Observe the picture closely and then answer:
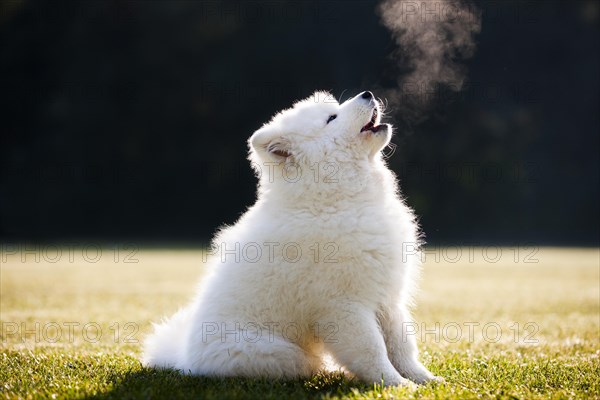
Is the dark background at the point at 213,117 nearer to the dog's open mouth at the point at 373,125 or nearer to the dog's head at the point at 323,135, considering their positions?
the dog's open mouth at the point at 373,125

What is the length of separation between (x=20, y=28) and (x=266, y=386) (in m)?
28.0

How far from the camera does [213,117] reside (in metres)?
26.8

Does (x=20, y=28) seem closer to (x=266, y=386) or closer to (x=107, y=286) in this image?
(x=107, y=286)

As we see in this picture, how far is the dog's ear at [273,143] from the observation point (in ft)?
13.6

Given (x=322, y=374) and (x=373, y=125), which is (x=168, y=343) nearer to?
(x=322, y=374)

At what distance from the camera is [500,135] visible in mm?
25797

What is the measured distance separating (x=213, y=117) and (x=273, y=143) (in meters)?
23.1

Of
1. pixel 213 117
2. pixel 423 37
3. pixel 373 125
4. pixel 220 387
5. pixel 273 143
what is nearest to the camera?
pixel 220 387

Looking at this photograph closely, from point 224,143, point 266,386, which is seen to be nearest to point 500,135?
point 224,143

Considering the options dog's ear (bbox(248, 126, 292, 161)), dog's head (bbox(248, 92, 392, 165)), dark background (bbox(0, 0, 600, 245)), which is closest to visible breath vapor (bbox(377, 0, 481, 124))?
dog's head (bbox(248, 92, 392, 165))

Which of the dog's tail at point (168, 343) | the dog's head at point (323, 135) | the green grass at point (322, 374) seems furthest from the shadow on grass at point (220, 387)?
the dog's head at point (323, 135)

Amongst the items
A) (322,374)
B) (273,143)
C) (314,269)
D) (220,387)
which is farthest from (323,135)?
(220,387)

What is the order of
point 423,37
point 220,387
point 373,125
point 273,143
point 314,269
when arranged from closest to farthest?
point 220,387, point 314,269, point 273,143, point 373,125, point 423,37

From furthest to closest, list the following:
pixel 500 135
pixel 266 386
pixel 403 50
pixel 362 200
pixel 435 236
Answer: pixel 500 135 → pixel 435 236 → pixel 403 50 → pixel 362 200 → pixel 266 386
